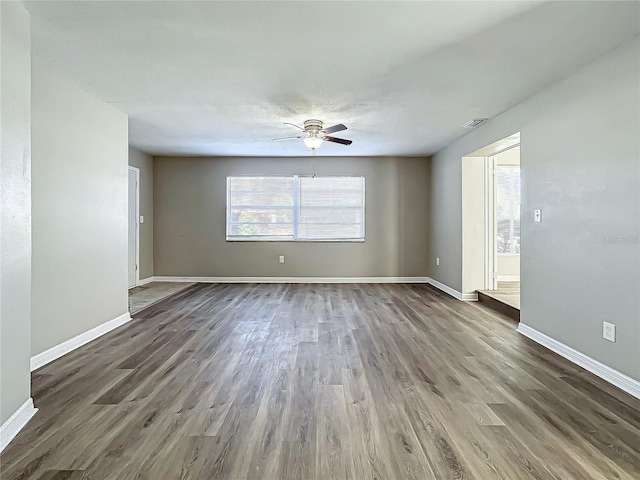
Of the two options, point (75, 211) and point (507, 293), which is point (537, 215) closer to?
point (507, 293)

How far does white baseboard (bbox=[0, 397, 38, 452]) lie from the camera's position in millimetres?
1843

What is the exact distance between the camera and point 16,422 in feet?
6.46

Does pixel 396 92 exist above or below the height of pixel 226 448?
above

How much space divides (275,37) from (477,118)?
2.94 meters

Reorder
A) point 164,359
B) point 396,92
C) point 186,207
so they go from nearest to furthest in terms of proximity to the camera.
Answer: point 164,359 < point 396,92 < point 186,207

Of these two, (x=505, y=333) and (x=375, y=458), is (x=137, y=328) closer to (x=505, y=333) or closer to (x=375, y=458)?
(x=375, y=458)

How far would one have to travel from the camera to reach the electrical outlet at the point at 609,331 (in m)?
2.65

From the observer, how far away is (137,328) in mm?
4027

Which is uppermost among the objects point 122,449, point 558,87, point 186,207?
point 558,87

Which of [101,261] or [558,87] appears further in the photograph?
[101,261]

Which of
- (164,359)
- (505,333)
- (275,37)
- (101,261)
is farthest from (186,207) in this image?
(505,333)

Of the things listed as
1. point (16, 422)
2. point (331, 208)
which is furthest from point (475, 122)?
point (16, 422)

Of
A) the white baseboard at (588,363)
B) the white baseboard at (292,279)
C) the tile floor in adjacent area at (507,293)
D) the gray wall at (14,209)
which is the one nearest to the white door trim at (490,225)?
the tile floor in adjacent area at (507,293)

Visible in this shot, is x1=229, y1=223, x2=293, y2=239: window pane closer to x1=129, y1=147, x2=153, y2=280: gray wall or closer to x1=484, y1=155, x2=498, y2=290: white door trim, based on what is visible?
x1=129, y1=147, x2=153, y2=280: gray wall
